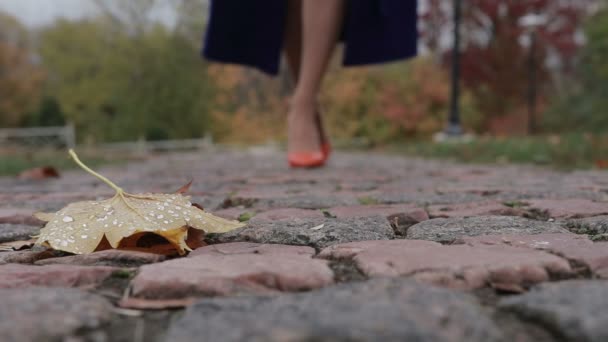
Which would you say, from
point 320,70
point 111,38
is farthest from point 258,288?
point 111,38

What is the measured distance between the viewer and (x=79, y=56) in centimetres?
1736

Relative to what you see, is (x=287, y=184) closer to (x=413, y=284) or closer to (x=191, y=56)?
(x=413, y=284)

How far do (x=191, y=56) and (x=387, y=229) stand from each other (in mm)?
15831

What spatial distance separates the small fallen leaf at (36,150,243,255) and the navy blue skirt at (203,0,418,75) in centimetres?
211

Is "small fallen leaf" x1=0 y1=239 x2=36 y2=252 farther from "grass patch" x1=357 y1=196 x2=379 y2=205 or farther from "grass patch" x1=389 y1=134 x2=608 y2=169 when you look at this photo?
"grass patch" x1=389 y1=134 x2=608 y2=169

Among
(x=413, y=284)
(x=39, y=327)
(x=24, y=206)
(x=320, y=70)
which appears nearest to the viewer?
(x=39, y=327)

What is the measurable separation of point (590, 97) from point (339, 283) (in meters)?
12.1

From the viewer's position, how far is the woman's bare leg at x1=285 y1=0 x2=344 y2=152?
101 inches

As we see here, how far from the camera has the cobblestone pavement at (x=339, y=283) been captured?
51cm

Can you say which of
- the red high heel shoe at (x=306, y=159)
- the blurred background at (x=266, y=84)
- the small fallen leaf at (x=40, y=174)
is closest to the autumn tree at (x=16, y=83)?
the blurred background at (x=266, y=84)

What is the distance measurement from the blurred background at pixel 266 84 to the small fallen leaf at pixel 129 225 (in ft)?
34.4

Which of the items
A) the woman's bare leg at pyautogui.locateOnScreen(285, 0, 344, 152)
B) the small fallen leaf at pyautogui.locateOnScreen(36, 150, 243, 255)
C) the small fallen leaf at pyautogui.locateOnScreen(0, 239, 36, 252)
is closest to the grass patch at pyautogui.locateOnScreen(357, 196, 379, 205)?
the small fallen leaf at pyautogui.locateOnScreen(36, 150, 243, 255)

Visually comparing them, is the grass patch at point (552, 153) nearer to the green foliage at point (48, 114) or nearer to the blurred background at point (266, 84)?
the blurred background at point (266, 84)

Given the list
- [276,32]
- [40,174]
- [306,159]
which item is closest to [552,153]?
[306,159]
